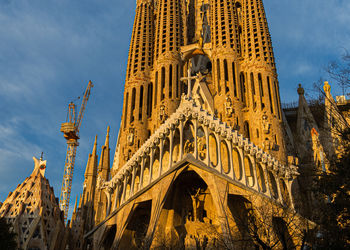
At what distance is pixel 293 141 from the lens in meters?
28.7

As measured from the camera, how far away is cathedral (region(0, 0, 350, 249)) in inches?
796

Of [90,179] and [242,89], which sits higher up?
[242,89]

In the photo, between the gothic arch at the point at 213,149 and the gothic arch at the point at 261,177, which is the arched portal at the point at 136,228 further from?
the gothic arch at the point at 261,177

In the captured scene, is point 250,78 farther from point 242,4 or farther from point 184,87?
point 242,4

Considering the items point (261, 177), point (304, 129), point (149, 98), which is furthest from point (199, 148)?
point (304, 129)

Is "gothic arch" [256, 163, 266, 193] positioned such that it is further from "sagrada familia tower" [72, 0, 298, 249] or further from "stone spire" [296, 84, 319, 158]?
"stone spire" [296, 84, 319, 158]

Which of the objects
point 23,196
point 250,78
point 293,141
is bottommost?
point 23,196

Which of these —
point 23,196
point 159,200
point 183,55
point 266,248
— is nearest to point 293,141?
point 183,55

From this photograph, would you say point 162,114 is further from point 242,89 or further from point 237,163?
point 237,163

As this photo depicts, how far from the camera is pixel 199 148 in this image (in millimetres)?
22406

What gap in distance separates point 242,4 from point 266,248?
24.7 metres

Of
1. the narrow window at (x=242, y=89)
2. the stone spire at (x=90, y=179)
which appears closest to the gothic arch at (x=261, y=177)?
the narrow window at (x=242, y=89)

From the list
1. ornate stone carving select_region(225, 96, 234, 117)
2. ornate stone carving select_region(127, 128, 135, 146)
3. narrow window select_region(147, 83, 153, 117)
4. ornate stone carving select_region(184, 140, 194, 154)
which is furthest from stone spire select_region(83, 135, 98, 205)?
ornate stone carving select_region(225, 96, 234, 117)

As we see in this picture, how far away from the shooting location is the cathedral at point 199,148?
20219 millimetres
